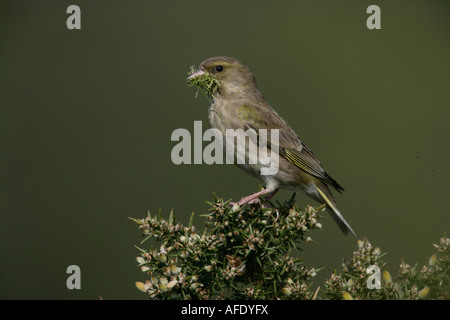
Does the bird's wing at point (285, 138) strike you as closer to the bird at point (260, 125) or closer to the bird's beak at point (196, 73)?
the bird at point (260, 125)

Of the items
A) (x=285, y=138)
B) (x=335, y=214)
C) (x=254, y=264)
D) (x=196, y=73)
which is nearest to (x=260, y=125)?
(x=285, y=138)

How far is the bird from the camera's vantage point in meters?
4.40

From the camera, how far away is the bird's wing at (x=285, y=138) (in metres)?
4.59

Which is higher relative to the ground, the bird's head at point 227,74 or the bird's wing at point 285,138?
the bird's head at point 227,74

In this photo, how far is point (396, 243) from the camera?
602 cm

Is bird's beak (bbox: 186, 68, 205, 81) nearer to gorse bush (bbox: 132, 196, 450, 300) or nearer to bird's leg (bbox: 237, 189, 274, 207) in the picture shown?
bird's leg (bbox: 237, 189, 274, 207)

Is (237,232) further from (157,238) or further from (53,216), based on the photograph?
(53,216)

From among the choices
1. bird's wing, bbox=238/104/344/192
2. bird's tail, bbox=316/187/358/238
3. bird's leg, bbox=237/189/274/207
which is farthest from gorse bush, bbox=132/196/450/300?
bird's wing, bbox=238/104/344/192

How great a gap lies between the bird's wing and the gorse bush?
158 centimetres

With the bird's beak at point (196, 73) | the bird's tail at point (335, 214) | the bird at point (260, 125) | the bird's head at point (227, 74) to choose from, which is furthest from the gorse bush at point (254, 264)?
the bird's head at point (227, 74)

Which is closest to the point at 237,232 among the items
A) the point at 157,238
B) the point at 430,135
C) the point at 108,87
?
the point at 157,238

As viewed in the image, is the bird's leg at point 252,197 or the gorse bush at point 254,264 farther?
the bird's leg at point 252,197

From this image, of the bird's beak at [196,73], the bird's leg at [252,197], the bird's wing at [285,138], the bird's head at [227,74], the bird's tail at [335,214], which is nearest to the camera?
the bird's leg at [252,197]
